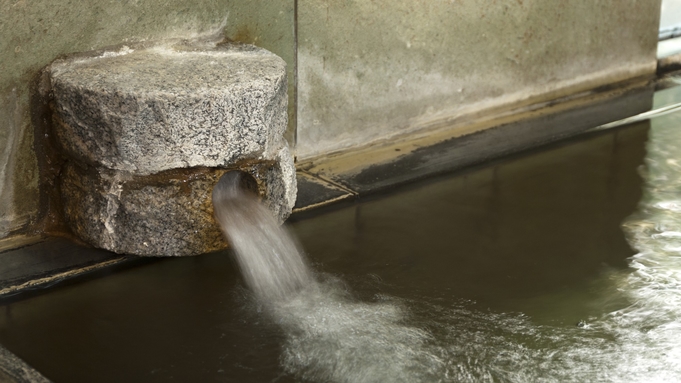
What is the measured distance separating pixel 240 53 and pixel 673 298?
1.77 m

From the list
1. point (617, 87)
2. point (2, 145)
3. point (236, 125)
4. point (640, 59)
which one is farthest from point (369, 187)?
point (640, 59)

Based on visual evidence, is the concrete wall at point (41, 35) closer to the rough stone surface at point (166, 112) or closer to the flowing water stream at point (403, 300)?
the rough stone surface at point (166, 112)

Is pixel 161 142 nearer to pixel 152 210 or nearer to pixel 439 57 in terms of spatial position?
pixel 152 210

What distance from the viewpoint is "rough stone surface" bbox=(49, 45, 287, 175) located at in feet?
8.52

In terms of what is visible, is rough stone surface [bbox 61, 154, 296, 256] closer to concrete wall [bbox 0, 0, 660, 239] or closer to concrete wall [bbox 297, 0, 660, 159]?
concrete wall [bbox 0, 0, 660, 239]

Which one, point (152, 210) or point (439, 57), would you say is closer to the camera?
point (152, 210)

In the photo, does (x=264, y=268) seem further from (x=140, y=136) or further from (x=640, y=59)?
(x=640, y=59)

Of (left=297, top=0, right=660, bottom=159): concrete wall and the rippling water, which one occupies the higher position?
(left=297, top=0, right=660, bottom=159): concrete wall

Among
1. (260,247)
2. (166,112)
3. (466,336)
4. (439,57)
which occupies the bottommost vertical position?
(466,336)

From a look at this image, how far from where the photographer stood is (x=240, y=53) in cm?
309

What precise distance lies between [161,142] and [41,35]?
656 mm

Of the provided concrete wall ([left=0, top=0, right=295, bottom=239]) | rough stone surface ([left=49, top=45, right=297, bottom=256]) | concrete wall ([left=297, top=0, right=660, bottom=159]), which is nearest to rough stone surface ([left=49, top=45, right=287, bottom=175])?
rough stone surface ([left=49, top=45, right=297, bottom=256])

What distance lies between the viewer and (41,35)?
2863 millimetres

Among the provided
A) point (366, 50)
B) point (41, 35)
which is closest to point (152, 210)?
point (41, 35)
